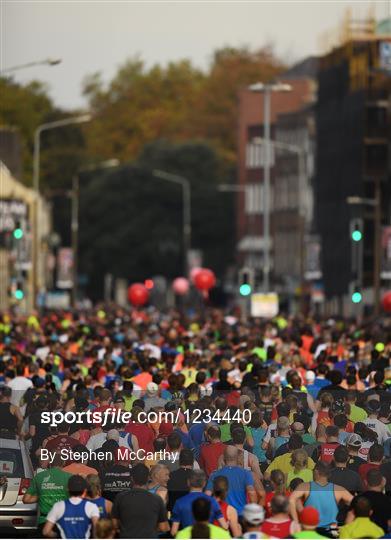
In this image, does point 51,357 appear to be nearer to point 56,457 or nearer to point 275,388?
point 275,388

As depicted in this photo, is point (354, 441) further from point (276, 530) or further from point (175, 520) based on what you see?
point (276, 530)

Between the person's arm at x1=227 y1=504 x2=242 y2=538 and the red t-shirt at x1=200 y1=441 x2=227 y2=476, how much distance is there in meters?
2.00

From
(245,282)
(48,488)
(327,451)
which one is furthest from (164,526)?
(245,282)

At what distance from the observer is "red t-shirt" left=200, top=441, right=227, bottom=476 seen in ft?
68.1

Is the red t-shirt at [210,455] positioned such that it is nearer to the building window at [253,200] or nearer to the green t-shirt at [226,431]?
the green t-shirt at [226,431]

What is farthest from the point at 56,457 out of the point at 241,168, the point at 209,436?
the point at 241,168

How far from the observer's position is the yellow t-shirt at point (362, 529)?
56.6 feet

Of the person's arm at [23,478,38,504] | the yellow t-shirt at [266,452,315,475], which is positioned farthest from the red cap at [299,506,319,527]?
the person's arm at [23,478,38,504]

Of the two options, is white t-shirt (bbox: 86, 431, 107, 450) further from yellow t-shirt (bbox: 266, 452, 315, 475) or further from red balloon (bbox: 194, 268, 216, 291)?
red balloon (bbox: 194, 268, 216, 291)

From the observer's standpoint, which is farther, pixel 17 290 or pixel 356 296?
pixel 356 296

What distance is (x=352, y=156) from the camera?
356 ft

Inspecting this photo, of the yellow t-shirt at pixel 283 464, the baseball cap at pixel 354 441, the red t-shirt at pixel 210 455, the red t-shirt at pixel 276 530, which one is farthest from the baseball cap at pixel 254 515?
the baseball cap at pixel 354 441

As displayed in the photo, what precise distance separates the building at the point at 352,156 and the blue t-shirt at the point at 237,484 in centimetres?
8091

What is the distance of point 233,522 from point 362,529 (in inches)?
58.4
